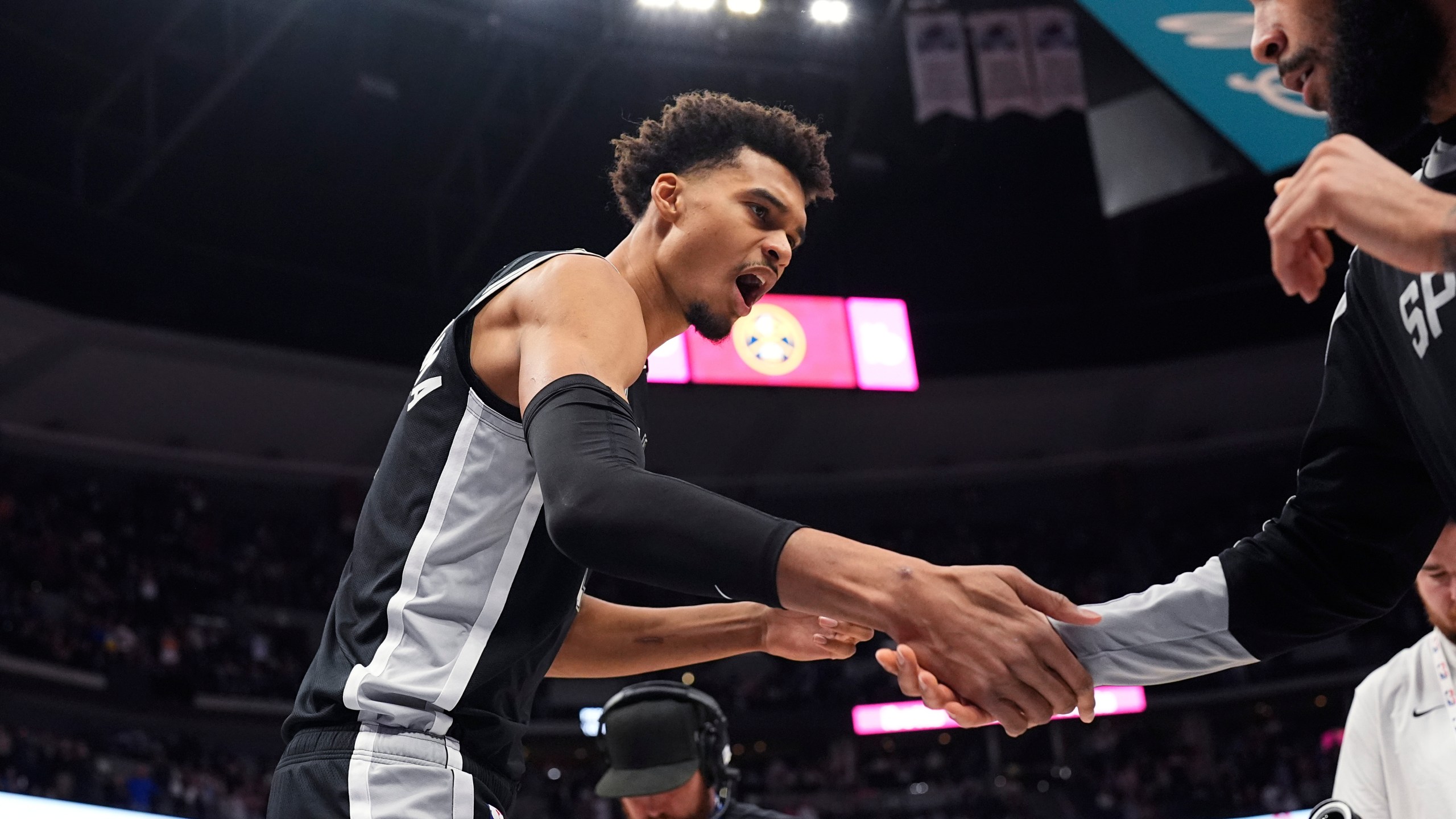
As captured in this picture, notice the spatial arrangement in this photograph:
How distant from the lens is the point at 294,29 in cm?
1503

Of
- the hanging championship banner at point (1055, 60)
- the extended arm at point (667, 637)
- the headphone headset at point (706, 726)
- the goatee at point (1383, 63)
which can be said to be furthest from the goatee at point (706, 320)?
the hanging championship banner at point (1055, 60)

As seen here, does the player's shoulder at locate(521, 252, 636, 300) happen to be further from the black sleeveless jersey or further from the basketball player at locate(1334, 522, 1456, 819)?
the basketball player at locate(1334, 522, 1456, 819)

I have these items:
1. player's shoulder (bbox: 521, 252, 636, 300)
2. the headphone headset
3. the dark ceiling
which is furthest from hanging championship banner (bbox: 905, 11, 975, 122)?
player's shoulder (bbox: 521, 252, 636, 300)

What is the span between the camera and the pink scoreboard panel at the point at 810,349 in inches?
536

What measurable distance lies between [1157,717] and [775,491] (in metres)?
7.70

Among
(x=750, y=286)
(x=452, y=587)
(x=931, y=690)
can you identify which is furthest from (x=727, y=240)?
(x=931, y=690)

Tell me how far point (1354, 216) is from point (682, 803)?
2.88 m

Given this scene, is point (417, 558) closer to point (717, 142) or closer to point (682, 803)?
point (717, 142)

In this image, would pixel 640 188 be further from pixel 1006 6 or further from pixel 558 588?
pixel 1006 6

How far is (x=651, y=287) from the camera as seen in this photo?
2.63m

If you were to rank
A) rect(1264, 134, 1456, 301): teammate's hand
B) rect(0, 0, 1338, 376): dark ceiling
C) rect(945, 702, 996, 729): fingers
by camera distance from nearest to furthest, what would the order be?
rect(1264, 134, 1456, 301): teammate's hand
rect(945, 702, 996, 729): fingers
rect(0, 0, 1338, 376): dark ceiling

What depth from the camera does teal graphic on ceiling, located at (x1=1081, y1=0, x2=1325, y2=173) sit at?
293 inches

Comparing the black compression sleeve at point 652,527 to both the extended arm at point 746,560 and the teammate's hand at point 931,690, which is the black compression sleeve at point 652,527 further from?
the teammate's hand at point 931,690

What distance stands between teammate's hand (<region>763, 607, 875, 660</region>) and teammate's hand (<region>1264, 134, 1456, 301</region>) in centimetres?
125
